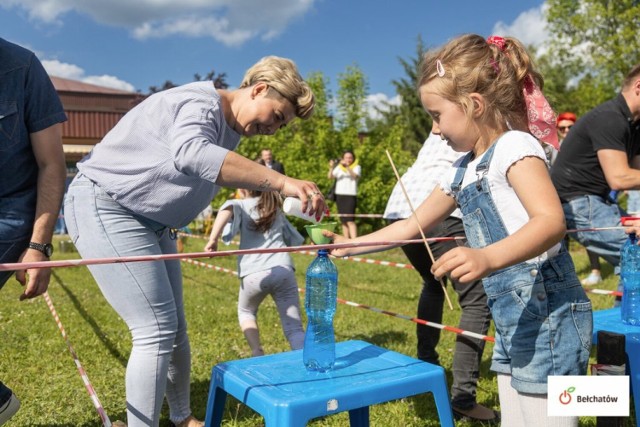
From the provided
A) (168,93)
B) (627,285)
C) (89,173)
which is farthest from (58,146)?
(627,285)

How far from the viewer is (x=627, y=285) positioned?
318cm

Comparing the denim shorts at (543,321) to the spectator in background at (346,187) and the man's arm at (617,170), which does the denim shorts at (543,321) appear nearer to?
the man's arm at (617,170)

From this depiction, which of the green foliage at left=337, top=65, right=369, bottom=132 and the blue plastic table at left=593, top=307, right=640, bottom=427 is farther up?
the green foliage at left=337, top=65, right=369, bottom=132

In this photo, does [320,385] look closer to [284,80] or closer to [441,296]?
[284,80]

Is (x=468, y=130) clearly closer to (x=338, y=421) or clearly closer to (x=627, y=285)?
(x=627, y=285)

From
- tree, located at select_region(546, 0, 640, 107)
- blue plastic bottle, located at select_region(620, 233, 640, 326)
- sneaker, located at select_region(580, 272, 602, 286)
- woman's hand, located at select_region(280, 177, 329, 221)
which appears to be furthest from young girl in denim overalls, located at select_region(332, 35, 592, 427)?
tree, located at select_region(546, 0, 640, 107)

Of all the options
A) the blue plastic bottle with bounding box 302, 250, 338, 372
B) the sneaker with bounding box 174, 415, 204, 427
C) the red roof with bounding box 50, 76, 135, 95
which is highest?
the red roof with bounding box 50, 76, 135, 95

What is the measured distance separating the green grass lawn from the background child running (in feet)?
1.90

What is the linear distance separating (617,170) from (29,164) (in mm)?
3286

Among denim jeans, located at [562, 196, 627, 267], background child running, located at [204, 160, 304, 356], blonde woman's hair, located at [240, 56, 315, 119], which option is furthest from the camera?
background child running, located at [204, 160, 304, 356]

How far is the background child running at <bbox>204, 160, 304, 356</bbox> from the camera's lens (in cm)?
424

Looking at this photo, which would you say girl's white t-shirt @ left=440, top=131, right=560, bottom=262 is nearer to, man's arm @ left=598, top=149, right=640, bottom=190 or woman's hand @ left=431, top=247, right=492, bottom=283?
woman's hand @ left=431, top=247, right=492, bottom=283

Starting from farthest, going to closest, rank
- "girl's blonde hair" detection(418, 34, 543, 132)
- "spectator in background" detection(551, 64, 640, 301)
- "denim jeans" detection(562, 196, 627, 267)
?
"denim jeans" detection(562, 196, 627, 267), "spectator in background" detection(551, 64, 640, 301), "girl's blonde hair" detection(418, 34, 543, 132)

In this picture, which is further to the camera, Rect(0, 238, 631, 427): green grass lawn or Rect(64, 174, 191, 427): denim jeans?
Rect(0, 238, 631, 427): green grass lawn
